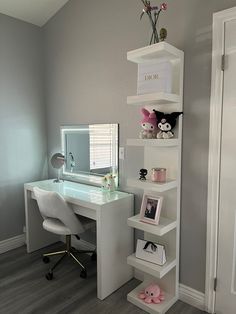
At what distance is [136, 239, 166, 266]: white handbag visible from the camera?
1975 mm

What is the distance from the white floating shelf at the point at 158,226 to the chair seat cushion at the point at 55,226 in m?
0.68

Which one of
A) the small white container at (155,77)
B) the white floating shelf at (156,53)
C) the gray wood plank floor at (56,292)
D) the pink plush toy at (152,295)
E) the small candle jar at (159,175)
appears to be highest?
the white floating shelf at (156,53)

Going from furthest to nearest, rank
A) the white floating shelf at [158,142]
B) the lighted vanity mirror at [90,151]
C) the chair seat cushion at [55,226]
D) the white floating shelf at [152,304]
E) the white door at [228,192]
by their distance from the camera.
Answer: the lighted vanity mirror at [90,151], the chair seat cushion at [55,226], the white floating shelf at [152,304], the white floating shelf at [158,142], the white door at [228,192]

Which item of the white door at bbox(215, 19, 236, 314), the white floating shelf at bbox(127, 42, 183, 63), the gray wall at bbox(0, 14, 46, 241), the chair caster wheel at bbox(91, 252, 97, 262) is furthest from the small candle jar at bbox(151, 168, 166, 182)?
the gray wall at bbox(0, 14, 46, 241)

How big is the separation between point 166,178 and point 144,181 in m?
0.21

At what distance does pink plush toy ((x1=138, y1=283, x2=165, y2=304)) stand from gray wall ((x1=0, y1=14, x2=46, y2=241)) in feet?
5.75

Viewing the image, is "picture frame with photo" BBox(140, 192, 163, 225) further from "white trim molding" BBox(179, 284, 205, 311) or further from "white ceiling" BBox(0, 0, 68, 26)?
"white ceiling" BBox(0, 0, 68, 26)

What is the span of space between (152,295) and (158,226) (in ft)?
1.98

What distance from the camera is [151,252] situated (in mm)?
2031

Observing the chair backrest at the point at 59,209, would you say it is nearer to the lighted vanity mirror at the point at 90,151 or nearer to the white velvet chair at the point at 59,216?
the white velvet chair at the point at 59,216

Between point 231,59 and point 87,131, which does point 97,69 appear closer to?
point 87,131

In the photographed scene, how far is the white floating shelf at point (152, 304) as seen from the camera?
193 centimetres

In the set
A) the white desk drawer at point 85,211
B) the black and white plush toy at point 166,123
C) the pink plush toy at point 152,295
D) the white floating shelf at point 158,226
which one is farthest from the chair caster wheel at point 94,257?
the black and white plush toy at point 166,123

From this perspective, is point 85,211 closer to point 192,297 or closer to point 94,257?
point 94,257
